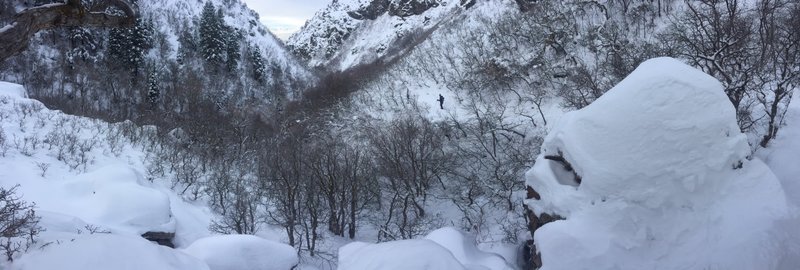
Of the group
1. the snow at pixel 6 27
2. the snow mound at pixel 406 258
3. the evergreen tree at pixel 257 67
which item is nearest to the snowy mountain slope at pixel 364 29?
the evergreen tree at pixel 257 67

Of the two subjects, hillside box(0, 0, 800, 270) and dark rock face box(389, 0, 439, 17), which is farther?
dark rock face box(389, 0, 439, 17)

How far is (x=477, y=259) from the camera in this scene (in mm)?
12188

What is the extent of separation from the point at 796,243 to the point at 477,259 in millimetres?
7403

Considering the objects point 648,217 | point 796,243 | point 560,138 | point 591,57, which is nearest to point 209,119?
point 591,57

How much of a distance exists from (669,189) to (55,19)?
12678 millimetres

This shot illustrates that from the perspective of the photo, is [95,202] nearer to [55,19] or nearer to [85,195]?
[85,195]

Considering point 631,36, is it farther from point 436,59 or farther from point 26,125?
point 26,125

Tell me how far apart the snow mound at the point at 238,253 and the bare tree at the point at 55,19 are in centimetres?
625

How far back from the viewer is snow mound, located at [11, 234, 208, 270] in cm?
625

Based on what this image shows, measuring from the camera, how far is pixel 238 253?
10.3m

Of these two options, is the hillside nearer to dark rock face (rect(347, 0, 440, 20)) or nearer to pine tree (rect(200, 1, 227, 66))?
pine tree (rect(200, 1, 227, 66))

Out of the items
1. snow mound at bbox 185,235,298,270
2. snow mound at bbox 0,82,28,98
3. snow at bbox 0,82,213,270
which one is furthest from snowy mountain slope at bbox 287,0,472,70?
snow mound at bbox 185,235,298,270

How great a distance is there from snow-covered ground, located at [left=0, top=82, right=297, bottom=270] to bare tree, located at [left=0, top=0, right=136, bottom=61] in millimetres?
3318

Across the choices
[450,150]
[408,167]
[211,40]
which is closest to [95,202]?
[408,167]
